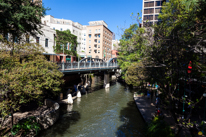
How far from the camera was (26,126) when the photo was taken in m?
10.2

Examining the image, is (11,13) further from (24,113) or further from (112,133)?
(112,133)

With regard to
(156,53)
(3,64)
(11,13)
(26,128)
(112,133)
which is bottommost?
(112,133)

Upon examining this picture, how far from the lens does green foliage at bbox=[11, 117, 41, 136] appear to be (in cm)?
977

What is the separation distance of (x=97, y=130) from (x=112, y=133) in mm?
1417

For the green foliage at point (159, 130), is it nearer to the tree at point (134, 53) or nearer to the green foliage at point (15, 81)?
the tree at point (134, 53)

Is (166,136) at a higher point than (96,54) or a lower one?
lower

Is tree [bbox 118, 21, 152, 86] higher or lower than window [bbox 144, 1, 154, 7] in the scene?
lower

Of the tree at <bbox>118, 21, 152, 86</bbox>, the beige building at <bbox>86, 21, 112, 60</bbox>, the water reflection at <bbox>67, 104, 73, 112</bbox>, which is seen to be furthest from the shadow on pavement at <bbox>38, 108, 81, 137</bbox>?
the beige building at <bbox>86, 21, 112, 60</bbox>

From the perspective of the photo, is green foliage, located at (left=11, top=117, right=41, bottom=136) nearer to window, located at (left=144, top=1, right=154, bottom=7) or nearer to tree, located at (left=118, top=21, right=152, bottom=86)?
tree, located at (left=118, top=21, right=152, bottom=86)

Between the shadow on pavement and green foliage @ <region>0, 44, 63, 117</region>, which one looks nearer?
green foliage @ <region>0, 44, 63, 117</region>

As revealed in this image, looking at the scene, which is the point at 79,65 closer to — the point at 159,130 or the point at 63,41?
the point at 159,130

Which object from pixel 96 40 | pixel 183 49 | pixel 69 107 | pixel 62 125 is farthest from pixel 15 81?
pixel 96 40

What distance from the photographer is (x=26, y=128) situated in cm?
1015

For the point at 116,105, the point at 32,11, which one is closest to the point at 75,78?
the point at 116,105
